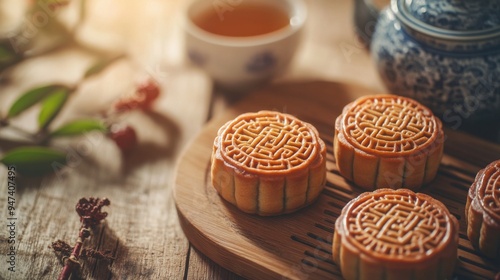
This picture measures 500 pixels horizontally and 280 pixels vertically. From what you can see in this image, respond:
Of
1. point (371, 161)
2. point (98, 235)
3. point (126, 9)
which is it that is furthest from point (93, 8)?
point (371, 161)

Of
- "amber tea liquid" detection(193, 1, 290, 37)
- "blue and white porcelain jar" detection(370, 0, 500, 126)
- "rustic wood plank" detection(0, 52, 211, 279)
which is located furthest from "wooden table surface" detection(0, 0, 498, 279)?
"blue and white porcelain jar" detection(370, 0, 500, 126)

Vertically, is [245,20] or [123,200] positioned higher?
[245,20]

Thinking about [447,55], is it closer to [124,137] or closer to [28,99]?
[124,137]

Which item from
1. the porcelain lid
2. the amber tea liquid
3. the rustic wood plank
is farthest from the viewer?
the amber tea liquid

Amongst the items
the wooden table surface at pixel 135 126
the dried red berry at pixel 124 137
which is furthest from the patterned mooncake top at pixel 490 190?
the dried red berry at pixel 124 137

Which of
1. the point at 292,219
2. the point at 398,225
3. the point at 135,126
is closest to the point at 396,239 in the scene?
the point at 398,225

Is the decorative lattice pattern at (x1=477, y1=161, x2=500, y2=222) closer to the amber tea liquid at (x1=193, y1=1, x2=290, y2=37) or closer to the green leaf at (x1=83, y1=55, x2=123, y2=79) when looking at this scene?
the amber tea liquid at (x1=193, y1=1, x2=290, y2=37)
